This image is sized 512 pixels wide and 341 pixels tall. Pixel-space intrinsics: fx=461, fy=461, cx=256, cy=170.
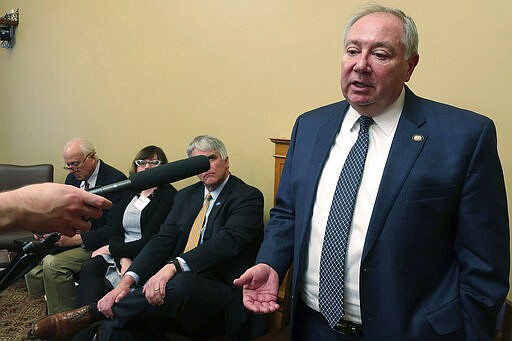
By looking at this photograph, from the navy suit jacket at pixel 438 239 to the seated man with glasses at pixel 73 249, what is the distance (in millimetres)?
2383

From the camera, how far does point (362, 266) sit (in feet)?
4.41

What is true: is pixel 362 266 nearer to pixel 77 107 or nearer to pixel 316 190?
pixel 316 190

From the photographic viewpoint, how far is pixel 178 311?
2.41 metres

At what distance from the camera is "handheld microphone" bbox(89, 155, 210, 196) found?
894mm

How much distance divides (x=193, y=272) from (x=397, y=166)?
1.48m

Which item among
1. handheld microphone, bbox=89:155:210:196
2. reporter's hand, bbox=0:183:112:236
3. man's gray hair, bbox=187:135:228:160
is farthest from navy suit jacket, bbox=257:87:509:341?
man's gray hair, bbox=187:135:228:160

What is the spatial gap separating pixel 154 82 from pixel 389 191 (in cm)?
294

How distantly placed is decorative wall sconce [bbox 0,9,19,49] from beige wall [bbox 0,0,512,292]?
12cm

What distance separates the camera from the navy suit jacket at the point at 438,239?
4.27 ft

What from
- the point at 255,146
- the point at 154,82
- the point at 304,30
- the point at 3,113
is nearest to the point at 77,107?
the point at 154,82

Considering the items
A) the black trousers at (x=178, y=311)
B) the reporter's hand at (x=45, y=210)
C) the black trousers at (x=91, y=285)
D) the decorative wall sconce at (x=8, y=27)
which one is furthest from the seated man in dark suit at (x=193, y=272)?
the decorative wall sconce at (x=8, y=27)

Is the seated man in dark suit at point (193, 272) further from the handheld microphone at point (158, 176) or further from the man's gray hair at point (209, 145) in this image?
the handheld microphone at point (158, 176)

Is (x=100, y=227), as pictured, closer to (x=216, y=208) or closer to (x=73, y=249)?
(x=73, y=249)

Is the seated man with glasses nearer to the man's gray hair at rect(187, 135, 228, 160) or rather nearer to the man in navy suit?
the man's gray hair at rect(187, 135, 228, 160)
